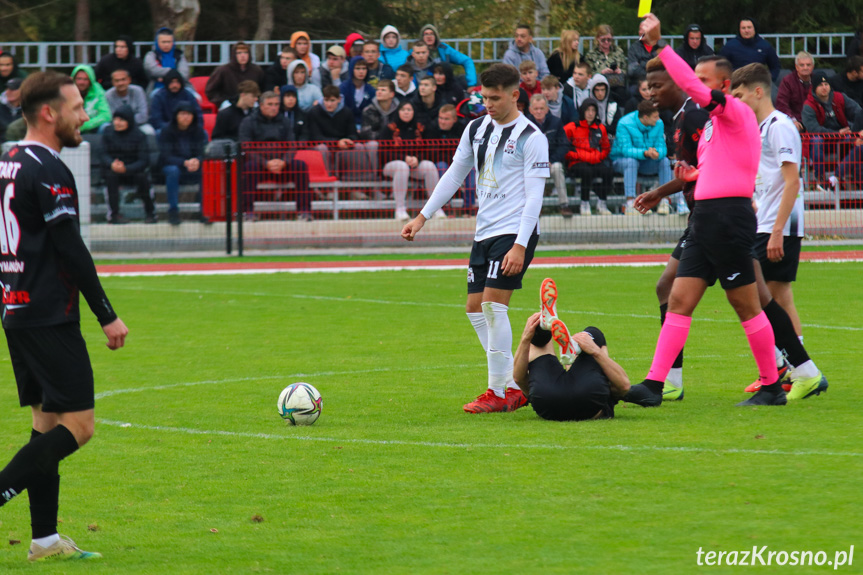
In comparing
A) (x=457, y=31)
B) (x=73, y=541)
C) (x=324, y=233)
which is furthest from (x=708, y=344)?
(x=457, y=31)

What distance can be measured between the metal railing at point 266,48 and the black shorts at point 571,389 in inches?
651

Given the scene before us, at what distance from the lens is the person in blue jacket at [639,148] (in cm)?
1898

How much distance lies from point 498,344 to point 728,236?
64.4 inches

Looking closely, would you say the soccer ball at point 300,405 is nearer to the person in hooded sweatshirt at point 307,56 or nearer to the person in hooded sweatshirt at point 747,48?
the person in hooded sweatshirt at point 307,56

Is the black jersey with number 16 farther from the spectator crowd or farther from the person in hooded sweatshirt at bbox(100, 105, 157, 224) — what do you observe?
the person in hooded sweatshirt at bbox(100, 105, 157, 224)

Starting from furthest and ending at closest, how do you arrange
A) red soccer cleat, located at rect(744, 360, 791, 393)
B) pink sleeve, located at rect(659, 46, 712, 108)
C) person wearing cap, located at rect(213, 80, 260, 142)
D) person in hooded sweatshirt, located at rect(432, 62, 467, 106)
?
1. person in hooded sweatshirt, located at rect(432, 62, 467, 106)
2. person wearing cap, located at rect(213, 80, 260, 142)
3. red soccer cleat, located at rect(744, 360, 791, 393)
4. pink sleeve, located at rect(659, 46, 712, 108)

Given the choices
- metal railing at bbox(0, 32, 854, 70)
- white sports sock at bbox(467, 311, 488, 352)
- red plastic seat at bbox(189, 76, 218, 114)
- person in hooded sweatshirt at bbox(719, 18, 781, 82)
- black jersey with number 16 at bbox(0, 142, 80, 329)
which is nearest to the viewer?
black jersey with number 16 at bbox(0, 142, 80, 329)

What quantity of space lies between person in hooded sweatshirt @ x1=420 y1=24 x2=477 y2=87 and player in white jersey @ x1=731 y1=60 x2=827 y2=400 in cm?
1347

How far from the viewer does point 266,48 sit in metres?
24.4

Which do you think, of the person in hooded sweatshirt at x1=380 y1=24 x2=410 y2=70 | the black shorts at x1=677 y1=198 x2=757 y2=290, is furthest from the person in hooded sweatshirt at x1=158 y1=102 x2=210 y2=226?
the black shorts at x1=677 y1=198 x2=757 y2=290

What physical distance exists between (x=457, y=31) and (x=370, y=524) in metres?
36.5

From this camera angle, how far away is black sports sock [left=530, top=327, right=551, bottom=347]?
729 cm

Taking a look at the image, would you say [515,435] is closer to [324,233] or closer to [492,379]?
[492,379]

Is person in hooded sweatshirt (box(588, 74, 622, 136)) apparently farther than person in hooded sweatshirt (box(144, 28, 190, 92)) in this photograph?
No
